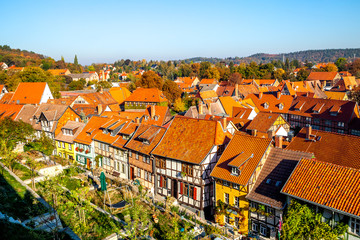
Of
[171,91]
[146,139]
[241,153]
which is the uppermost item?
[171,91]

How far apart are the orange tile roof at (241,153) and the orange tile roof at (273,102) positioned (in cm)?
3588

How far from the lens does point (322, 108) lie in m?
51.9

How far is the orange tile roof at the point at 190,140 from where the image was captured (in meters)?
27.5

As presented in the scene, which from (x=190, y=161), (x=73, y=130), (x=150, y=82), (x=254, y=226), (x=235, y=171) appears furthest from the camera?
(x=150, y=82)

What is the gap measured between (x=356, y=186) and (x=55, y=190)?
66.7 ft

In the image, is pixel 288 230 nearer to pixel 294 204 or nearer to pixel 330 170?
pixel 294 204

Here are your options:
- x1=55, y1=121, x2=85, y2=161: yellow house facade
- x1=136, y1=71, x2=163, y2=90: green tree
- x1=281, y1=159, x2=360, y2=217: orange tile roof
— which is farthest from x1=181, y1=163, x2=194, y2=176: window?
x1=136, y1=71, x2=163, y2=90: green tree

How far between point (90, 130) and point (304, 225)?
28457 mm

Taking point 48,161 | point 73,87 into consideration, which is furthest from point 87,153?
point 73,87

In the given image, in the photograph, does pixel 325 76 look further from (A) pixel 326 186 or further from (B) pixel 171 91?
(A) pixel 326 186

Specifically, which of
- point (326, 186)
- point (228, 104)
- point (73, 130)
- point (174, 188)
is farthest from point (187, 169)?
point (228, 104)

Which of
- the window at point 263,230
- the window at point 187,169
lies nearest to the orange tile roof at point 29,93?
the window at point 187,169

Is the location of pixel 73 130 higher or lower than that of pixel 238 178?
higher

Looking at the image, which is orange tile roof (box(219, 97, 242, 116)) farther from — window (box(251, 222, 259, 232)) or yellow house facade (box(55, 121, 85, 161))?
window (box(251, 222, 259, 232))
